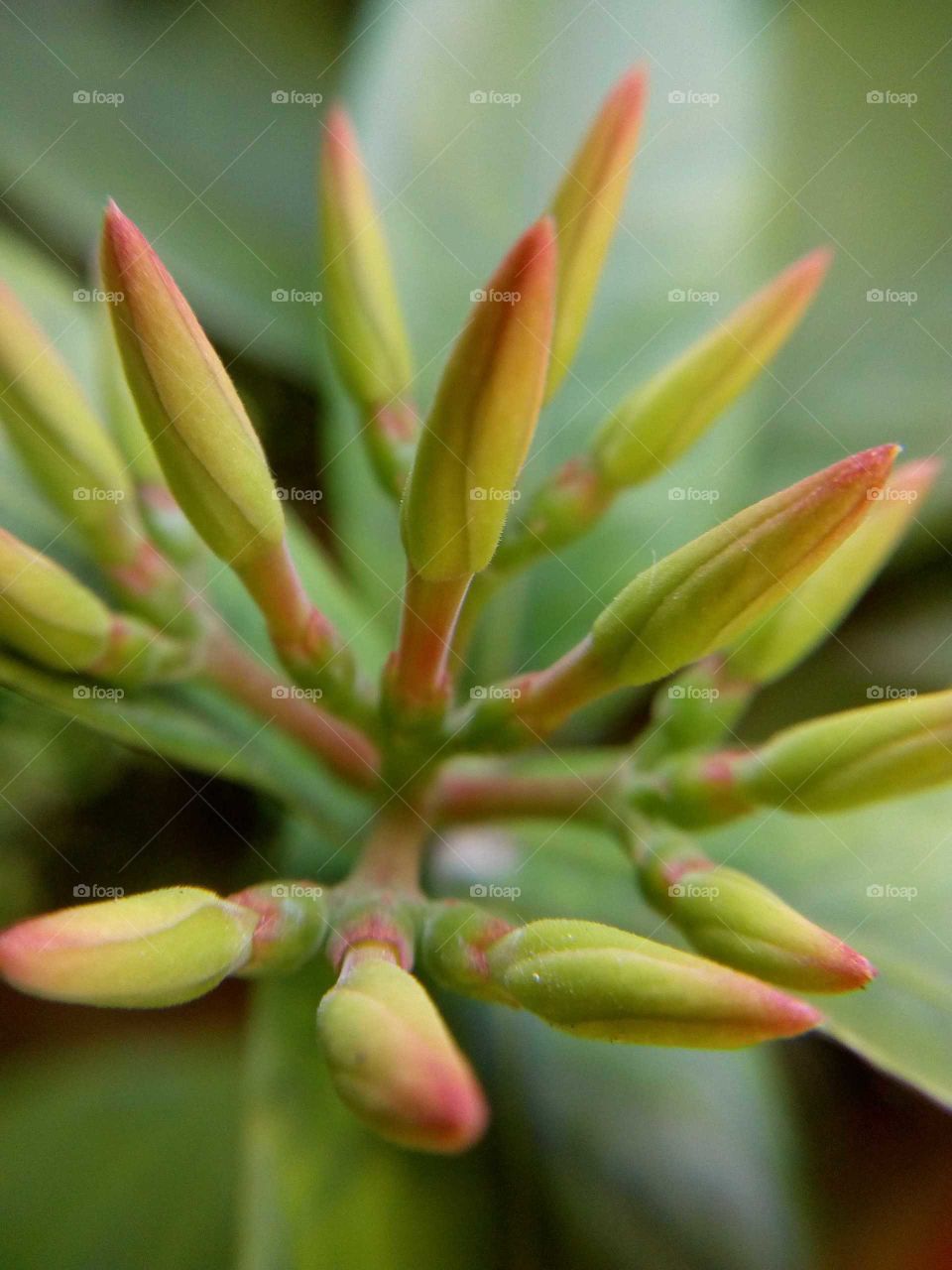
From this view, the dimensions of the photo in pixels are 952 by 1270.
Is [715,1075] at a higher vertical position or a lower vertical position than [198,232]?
lower

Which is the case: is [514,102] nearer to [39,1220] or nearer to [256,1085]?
[256,1085]

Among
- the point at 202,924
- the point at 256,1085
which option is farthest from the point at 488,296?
the point at 256,1085

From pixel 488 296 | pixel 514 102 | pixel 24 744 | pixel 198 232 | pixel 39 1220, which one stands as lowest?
pixel 39 1220
